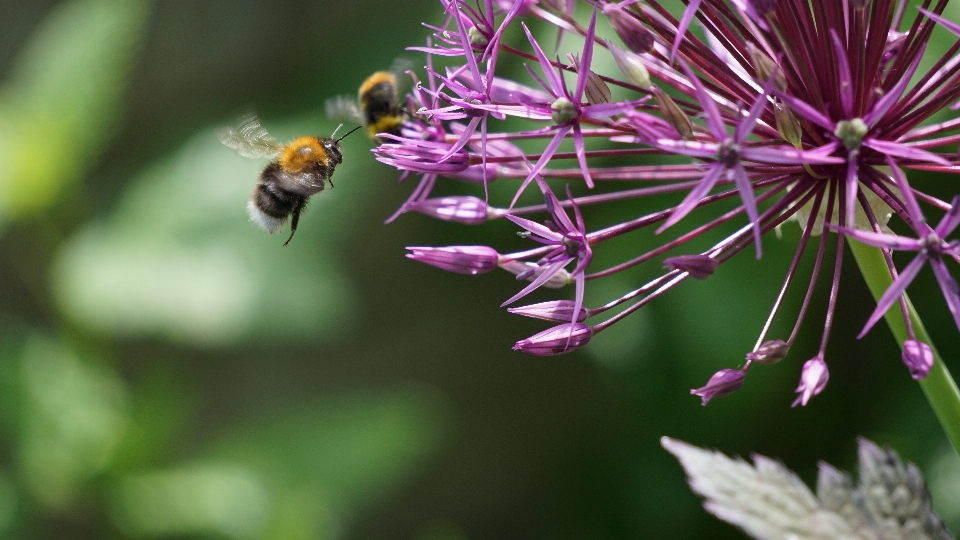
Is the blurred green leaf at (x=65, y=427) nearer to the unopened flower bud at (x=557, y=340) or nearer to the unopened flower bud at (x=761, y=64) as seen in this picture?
the unopened flower bud at (x=557, y=340)

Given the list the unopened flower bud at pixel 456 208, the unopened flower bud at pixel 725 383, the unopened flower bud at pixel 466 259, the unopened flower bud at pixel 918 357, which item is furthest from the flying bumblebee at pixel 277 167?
the unopened flower bud at pixel 918 357

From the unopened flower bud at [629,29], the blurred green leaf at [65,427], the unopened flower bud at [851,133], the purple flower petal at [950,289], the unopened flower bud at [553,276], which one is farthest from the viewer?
the blurred green leaf at [65,427]

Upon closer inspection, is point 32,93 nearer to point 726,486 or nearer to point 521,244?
point 521,244

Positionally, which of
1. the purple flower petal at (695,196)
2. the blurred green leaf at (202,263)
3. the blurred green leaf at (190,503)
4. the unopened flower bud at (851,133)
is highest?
the blurred green leaf at (202,263)

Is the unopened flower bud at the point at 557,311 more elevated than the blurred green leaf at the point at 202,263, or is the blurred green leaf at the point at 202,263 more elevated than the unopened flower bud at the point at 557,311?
the blurred green leaf at the point at 202,263

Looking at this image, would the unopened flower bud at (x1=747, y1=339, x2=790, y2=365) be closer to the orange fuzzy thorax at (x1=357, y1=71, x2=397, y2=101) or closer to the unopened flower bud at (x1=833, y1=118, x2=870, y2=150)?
the unopened flower bud at (x1=833, y1=118, x2=870, y2=150)

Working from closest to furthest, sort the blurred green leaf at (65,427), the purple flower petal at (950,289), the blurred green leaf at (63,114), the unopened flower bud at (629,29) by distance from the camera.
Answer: the purple flower petal at (950,289), the unopened flower bud at (629,29), the blurred green leaf at (65,427), the blurred green leaf at (63,114)

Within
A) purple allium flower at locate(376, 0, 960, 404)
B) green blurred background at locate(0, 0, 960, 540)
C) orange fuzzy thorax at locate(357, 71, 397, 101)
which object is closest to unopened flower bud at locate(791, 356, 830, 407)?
purple allium flower at locate(376, 0, 960, 404)

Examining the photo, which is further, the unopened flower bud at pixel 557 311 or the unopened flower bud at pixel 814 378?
the unopened flower bud at pixel 557 311
